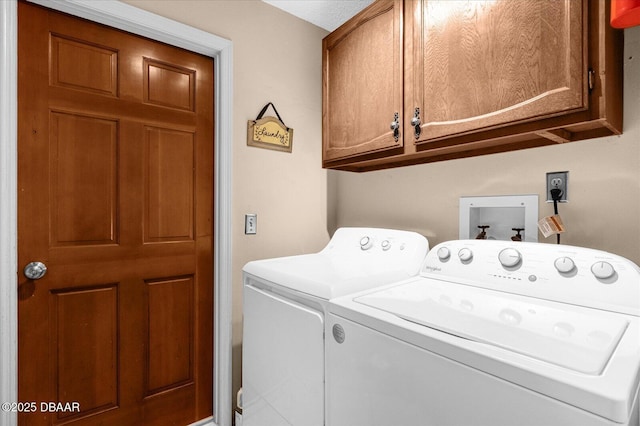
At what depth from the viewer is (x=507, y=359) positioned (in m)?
0.58

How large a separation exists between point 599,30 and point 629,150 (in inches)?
17.0

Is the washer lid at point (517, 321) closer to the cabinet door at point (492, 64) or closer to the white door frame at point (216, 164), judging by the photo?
the cabinet door at point (492, 64)

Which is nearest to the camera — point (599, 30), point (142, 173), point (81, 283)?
point (599, 30)

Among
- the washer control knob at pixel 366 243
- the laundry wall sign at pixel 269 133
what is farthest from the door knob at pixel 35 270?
the washer control knob at pixel 366 243

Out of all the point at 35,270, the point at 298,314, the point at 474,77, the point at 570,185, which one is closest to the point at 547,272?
the point at 570,185

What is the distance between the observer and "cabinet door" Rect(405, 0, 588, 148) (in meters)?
0.88

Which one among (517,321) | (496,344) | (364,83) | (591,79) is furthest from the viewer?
(364,83)

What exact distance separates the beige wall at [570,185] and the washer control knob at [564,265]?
10.8 inches

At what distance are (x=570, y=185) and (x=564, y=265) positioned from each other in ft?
1.27

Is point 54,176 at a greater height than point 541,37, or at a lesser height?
lesser

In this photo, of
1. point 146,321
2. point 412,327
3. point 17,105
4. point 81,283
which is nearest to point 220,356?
point 146,321

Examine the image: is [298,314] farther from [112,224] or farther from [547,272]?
[112,224]

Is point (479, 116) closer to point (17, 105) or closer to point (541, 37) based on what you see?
point (541, 37)

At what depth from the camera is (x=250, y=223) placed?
5.73ft
